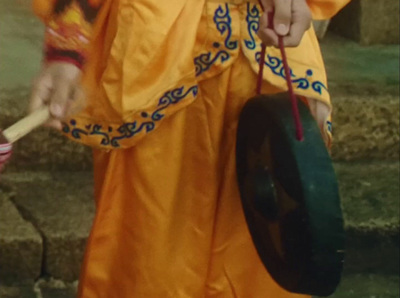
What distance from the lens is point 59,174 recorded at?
2555mm

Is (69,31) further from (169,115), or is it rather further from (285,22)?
(285,22)

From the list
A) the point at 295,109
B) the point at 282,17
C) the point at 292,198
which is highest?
the point at 282,17

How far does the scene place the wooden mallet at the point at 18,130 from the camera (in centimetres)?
111

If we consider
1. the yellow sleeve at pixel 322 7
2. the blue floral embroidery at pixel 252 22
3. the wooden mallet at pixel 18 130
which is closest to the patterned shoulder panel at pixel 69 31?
the wooden mallet at pixel 18 130

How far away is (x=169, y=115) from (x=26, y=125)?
40 cm

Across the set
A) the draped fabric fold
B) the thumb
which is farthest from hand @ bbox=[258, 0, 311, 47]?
the draped fabric fold

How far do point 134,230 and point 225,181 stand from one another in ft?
0.63

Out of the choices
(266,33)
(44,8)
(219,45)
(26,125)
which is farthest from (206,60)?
(26,125)

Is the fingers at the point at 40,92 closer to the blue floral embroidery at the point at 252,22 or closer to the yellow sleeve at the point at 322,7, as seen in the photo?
the blue floral embroidery at the point at 252,22

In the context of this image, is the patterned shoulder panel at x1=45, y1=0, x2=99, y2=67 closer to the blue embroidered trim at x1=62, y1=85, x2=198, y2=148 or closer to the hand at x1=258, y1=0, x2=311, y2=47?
the blue embroidered trim at x1=62, y1=85, x2=198, y2=148

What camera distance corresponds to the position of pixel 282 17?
4.53ft

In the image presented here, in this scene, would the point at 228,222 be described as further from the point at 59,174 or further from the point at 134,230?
the point at 59,174

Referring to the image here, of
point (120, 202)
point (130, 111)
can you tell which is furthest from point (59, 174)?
point (130, 111)

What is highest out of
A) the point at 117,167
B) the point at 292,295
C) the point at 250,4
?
the point at 250,4
